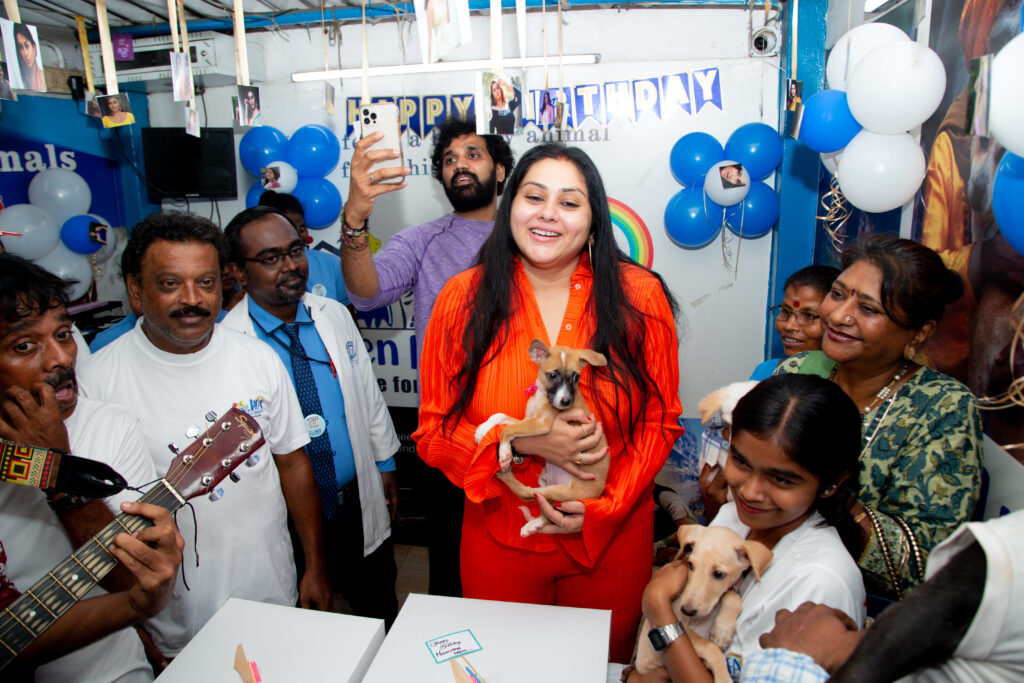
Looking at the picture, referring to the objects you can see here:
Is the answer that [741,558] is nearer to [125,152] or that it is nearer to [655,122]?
[655,122]

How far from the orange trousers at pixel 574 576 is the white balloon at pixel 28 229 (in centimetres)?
424

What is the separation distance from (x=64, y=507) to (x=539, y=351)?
151cm

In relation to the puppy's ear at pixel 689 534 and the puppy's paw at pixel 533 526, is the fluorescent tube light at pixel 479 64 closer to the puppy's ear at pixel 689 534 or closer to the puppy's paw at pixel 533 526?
the puppy's paw at pixel 533 526

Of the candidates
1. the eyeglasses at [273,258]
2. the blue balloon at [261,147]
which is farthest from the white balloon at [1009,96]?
the blue balloon at [261,147]

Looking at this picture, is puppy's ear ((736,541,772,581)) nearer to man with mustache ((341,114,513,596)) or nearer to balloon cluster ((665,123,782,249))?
man with mustache ((341,114,513,596))

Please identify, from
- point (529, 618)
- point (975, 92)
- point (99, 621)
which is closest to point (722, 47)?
point (975, 92)

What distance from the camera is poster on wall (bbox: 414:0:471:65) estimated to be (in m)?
2.24

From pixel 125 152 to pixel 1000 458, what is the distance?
22.8ft

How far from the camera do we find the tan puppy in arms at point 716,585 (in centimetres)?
155

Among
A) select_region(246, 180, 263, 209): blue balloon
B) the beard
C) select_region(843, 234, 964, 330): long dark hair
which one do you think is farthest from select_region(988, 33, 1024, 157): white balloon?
select_region(246, 180, 263, 209): blue balloon

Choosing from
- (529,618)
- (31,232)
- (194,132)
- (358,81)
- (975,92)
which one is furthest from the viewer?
(358,81)

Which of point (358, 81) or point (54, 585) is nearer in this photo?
point (54, 585)

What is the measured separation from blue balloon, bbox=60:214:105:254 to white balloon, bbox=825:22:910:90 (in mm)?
5502

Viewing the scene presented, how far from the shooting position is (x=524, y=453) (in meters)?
2.09
